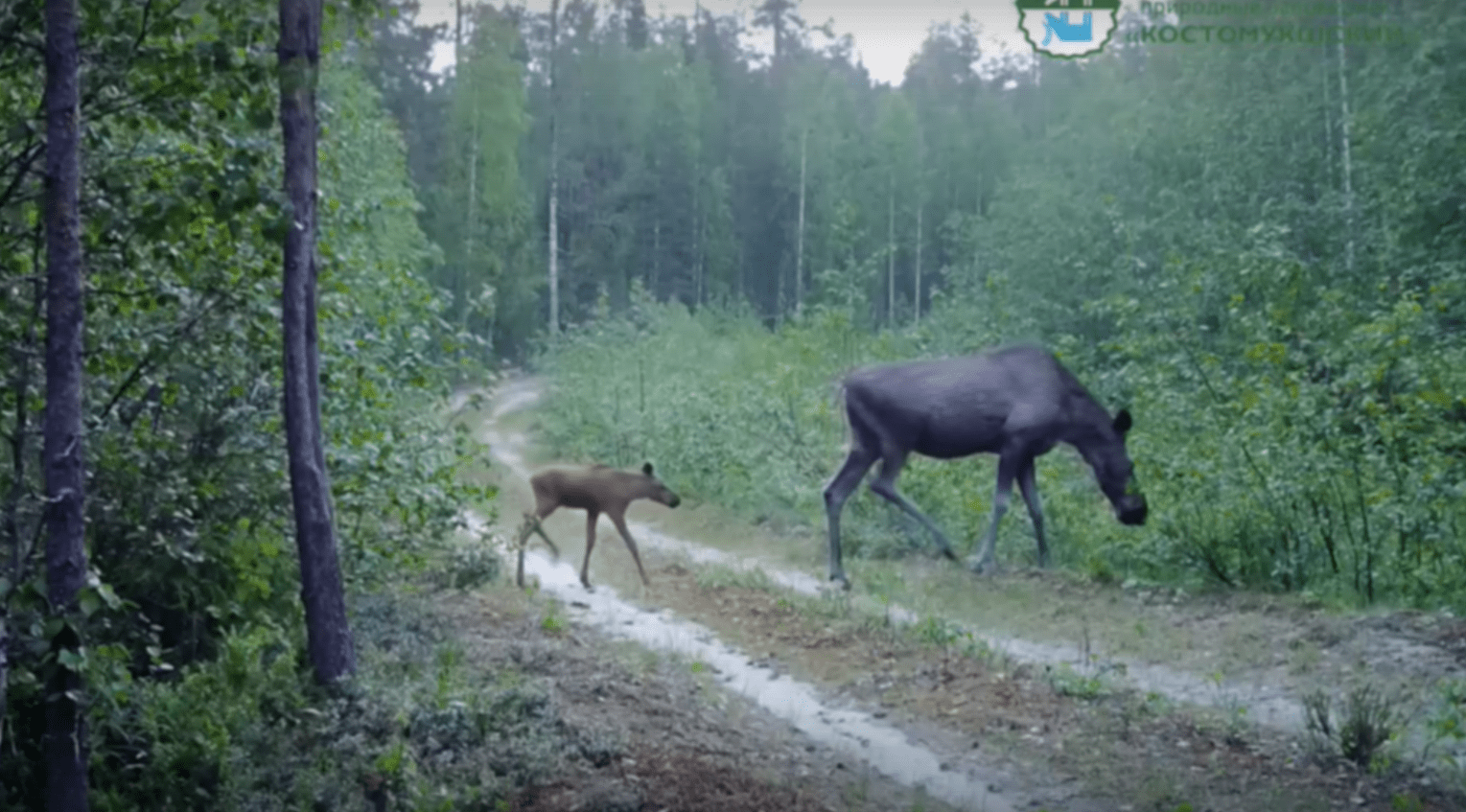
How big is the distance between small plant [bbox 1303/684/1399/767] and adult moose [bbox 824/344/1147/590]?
401 cm

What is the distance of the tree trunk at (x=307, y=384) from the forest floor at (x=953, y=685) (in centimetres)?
135

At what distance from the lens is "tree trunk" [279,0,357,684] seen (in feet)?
21.7

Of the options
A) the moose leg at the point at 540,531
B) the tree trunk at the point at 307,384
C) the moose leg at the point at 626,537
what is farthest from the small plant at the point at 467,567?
the tree trunk at the point at 307,384

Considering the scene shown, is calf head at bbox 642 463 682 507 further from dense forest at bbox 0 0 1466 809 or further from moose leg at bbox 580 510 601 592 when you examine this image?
dense forest at bbox 0 0 1466 809

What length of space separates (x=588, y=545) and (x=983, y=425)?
3.83m

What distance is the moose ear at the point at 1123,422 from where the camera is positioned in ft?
35.0

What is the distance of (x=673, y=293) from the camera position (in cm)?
1633

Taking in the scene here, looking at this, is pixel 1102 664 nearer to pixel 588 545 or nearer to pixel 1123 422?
pixel 1123 422

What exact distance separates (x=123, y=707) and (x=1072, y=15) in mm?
6851

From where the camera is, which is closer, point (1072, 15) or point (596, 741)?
point (596, 741)

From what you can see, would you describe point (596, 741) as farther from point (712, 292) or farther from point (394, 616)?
point (712, 292)

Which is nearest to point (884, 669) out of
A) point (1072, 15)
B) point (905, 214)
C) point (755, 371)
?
point (1072, 15)

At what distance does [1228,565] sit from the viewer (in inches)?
384

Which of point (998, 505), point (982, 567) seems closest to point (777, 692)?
point (982, 567)
